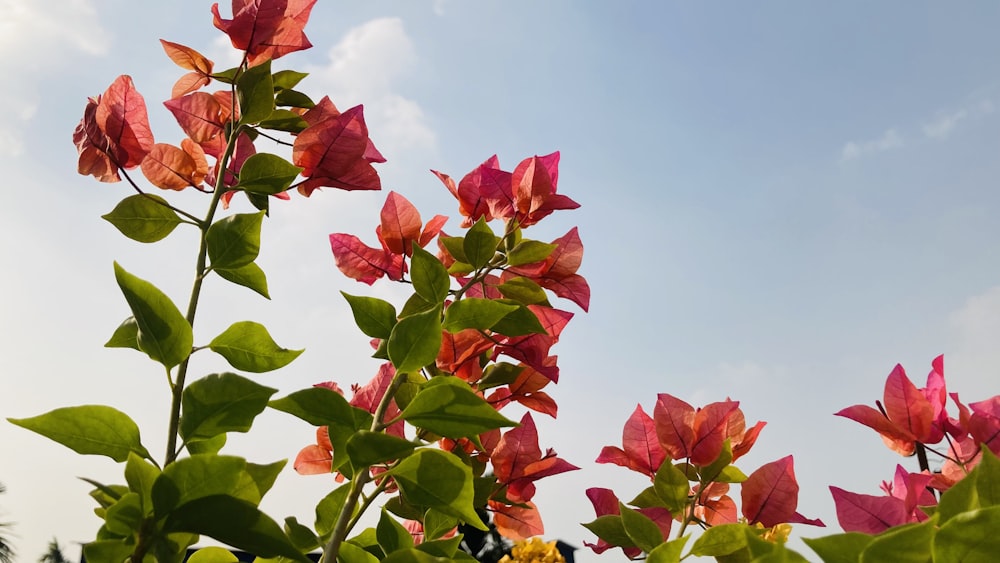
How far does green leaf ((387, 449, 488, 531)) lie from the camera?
1.85 ft

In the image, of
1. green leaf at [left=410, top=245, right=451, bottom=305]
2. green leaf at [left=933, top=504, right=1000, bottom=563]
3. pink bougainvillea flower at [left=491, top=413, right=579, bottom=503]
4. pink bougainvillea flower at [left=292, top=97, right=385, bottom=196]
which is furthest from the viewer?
pink bougainvillea flower at [left=491, top=413, right=579, bottom=503]

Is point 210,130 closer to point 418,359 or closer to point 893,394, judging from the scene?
point 418,359

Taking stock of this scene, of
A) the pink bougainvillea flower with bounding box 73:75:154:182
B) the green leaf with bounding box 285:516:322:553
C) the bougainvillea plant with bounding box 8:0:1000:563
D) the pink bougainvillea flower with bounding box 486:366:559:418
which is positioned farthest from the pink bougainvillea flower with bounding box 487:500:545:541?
the pink bougainvillea flower with bounding box 73:75:154:182

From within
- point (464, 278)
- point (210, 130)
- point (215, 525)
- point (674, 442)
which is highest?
point (210, 130)

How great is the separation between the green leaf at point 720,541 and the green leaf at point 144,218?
59 cm

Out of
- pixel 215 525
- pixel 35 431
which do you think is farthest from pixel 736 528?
pixel 35 431

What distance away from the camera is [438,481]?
0.57m

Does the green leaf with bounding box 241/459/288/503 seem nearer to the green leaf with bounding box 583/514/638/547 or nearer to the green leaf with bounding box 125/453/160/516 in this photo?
the green leaf with bounding box 125/453/160/516

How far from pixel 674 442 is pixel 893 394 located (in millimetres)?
268

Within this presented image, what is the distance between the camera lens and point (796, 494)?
843 mm

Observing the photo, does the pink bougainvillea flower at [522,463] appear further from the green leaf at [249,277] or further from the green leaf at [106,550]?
the green leaf at [106,550]

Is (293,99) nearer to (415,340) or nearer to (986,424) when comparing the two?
(415,340)

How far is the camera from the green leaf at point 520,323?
72 cm

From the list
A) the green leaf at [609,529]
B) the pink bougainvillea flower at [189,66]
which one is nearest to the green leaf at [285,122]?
the pink bougainvillea flower at [189,66]
